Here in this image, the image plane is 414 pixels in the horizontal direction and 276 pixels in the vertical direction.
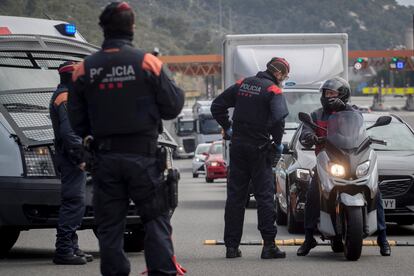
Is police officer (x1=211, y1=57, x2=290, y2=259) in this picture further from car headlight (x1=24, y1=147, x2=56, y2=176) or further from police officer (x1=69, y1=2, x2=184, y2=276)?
police officer (x1=69, y1=2, x2=184, y2=276)

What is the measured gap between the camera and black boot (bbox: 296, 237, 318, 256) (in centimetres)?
1183

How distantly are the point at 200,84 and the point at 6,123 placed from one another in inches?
6670

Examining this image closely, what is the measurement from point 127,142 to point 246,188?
4614 millimetres

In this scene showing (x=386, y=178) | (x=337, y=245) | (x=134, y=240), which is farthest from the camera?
(x=386, y=178)

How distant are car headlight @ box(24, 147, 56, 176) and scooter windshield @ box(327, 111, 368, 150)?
98.6 inches

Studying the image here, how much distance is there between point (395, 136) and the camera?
15.6 meters

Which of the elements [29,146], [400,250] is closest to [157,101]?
[29,146]

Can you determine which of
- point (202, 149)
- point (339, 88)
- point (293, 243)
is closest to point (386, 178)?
point (293, 243)

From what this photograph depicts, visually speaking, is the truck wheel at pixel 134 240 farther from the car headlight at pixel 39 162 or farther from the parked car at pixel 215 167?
the parked car at pixel 215 167

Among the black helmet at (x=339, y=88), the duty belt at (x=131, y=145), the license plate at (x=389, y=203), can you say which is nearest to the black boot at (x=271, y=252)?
the black helmet at (x=339, y=88)

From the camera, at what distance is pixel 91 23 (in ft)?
354

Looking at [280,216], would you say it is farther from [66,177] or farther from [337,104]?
[66,177]

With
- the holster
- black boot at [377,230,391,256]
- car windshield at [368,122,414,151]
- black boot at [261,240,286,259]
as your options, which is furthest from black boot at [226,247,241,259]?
the holster

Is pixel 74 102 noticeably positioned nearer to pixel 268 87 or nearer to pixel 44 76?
pixel 268 87
